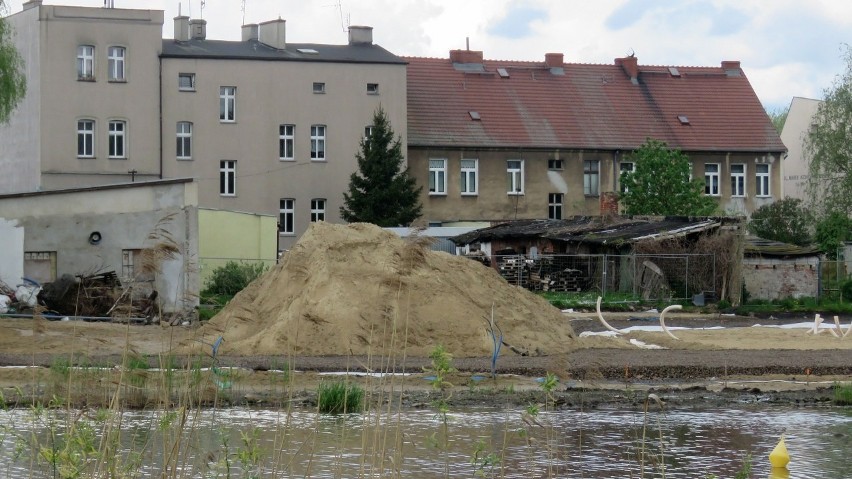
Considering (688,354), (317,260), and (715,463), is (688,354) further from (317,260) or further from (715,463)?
(715,463)

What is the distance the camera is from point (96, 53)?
190 feet

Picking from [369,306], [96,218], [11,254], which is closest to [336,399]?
[369,306]

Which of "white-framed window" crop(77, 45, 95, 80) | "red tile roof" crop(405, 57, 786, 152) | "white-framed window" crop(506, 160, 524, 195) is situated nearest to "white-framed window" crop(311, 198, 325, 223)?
"red tile roof" crop(405, 57, 786, 152)

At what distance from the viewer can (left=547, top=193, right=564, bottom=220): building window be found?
64688mm

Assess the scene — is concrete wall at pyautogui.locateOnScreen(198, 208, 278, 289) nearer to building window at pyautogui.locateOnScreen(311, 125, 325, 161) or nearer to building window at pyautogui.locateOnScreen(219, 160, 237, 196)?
building window at pyautogui.locateOnScreen(219, 160, 237, 196)

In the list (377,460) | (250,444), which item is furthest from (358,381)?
(250,444)

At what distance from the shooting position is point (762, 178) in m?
67.9

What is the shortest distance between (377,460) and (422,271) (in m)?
16.1

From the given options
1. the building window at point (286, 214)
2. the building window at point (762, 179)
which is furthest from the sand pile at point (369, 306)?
the building window at point (762, 179)

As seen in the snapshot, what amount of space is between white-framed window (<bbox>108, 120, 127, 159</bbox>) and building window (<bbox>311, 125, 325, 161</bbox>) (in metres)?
8.57

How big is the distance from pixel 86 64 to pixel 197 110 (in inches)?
206

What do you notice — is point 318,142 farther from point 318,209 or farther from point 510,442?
point 510,442

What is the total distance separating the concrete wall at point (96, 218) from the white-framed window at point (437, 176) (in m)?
27.6

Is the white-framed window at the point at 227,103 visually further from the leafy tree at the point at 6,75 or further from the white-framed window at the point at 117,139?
the leafy tree at the point at 6,75
